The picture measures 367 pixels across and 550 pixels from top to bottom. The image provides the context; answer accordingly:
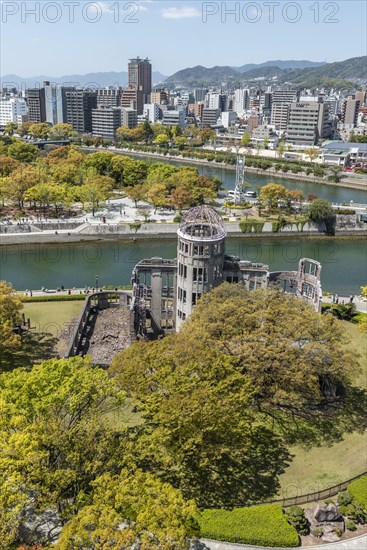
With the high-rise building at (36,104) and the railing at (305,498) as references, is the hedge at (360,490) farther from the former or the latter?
the high-rise building at (36,104)

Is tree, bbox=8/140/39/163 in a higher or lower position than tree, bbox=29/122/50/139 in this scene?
lower

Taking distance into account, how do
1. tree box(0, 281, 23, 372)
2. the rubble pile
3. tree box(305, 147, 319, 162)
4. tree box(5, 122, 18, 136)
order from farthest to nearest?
tree box(5, 122, 18, 136), tree box(305, 147, 319, 162), the rubble pile, tree box(0, 281, 23, 372)

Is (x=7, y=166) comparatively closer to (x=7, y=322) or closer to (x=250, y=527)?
(x=7, y=322)

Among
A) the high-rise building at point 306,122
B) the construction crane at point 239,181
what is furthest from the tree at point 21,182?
the high-rise building at point 306,122

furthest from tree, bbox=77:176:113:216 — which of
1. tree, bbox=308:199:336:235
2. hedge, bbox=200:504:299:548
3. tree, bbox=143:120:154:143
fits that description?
tree, bbox=143:120:154:143

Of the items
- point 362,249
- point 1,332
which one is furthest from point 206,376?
point 362,249

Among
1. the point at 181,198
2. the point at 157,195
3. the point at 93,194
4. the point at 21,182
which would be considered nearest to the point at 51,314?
the point at 93,194

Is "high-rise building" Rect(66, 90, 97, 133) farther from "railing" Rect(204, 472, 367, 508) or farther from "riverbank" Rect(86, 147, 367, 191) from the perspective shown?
"railing" Rect(204, 472, 367, 508)
